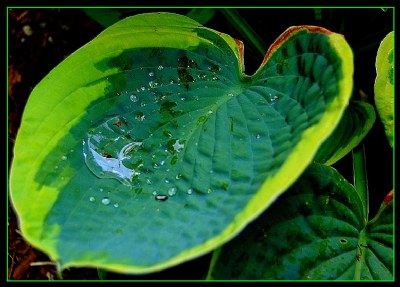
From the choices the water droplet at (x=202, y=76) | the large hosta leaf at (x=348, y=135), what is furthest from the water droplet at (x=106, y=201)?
the large hosta leaf at (x=348, y=135)

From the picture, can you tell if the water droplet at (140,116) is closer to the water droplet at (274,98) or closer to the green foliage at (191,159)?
the green foliage at (191,159)

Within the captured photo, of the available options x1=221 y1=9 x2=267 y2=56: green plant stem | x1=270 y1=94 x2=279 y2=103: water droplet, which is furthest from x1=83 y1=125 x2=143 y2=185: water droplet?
x1=221 y1=9 x2=267 y2=56: green plant stem

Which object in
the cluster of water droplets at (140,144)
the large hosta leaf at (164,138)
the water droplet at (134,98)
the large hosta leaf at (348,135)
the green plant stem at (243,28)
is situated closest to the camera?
the large hosta leaf at (164,138)

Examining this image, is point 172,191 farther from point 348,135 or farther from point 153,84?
point 348,135

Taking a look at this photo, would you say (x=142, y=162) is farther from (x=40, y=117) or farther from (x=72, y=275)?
(x=72, y=275)

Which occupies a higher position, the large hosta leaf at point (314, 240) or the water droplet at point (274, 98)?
the water droplet at point (274, 98)

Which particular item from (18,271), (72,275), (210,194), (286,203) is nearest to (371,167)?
(286,203)
